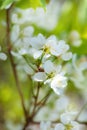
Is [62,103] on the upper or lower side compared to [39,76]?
lower

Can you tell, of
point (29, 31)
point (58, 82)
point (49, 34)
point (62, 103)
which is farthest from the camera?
point (49, 34)

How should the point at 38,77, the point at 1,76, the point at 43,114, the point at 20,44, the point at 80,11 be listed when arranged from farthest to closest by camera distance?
the point at 1,76 → the point at 80,11 → the point at 43,114 → the point at 20,44 → the point at 38,77

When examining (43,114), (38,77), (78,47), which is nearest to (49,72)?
(38,77)

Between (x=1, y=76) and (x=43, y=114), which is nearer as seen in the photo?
(x=43, y=114)

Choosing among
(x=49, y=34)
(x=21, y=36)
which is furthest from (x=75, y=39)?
(x=21, y=36)

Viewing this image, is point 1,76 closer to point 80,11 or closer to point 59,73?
point 80,11

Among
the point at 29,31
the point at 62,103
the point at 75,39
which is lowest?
the point at 62,103

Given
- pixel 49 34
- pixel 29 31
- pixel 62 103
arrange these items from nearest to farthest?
pixel 29 31 → pixel 62 103 → pixel 49 34

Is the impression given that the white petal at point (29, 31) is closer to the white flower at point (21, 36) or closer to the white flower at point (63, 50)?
the white flower at point (21, 36)

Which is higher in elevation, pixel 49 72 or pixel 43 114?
pixel 49 72

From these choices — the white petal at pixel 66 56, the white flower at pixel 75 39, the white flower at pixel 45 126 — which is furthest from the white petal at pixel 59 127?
the white flower at pixel 75 39

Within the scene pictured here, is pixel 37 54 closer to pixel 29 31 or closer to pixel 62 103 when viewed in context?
pixel 29 31
